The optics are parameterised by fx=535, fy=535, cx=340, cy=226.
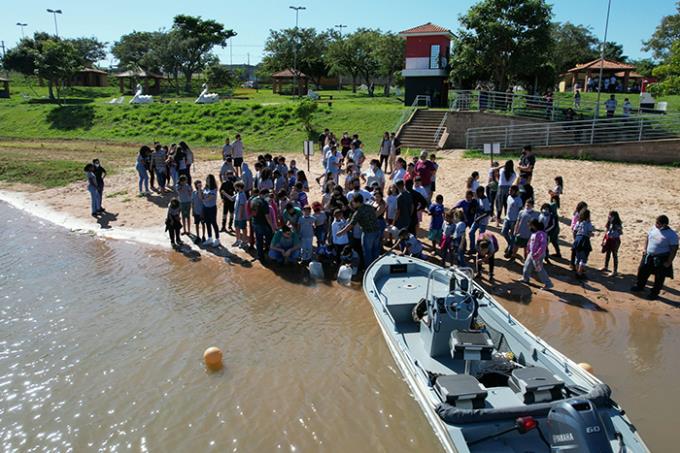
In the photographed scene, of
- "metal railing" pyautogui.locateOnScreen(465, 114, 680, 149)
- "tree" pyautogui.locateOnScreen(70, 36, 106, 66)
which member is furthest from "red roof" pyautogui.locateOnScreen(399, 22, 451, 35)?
"tree" pyautogui.locateOnScreen(70, 36, 106, 66)

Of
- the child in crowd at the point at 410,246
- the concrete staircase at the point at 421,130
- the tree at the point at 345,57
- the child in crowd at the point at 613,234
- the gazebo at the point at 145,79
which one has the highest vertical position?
the tree at the point at 345,57

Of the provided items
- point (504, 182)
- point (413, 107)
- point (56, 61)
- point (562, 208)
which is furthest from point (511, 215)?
point (56, 61)

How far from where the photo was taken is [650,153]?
20766 mm

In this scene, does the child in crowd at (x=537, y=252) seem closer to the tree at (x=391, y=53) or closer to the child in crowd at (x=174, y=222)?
the child in crowd at (x=174, y=222)

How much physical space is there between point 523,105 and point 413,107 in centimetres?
662

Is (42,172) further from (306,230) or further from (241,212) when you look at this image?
(306,230)

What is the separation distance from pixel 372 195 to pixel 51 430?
25.2ft

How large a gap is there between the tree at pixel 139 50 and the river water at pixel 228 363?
156 feet

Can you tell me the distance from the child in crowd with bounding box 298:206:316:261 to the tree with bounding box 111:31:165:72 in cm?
4761

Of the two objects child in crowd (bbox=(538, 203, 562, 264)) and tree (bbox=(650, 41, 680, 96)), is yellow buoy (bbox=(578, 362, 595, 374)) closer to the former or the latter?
child in crowd (bbox=(538, 203, 562, 264))

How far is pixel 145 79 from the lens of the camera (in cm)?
5397

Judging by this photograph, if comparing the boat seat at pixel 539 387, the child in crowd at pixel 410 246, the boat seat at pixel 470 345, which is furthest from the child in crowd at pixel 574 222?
the boat seat at pixel 539 387

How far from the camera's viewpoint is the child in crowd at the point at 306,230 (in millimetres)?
11586

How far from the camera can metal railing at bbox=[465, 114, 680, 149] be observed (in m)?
21.6
